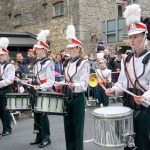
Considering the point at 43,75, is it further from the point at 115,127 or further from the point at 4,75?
the point at 115,127

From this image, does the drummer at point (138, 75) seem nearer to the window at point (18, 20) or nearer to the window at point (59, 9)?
the window at point (59, 9)

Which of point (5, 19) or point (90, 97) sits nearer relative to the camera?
point (90, 97)

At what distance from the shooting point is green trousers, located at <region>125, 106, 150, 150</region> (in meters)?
3.47

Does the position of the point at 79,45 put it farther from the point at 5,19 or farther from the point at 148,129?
the point at 5,19

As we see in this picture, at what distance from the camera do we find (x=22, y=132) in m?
7.15

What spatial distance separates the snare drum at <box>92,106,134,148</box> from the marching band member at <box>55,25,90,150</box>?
1258mm

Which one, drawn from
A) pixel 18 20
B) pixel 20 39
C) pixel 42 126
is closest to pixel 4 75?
pixel 42 126

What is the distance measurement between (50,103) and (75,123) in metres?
0.54

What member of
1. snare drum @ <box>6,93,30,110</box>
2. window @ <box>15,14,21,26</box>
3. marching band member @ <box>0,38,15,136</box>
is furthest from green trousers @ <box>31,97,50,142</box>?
window @ <box>15,14,21,26</box>

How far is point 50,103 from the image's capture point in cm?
493

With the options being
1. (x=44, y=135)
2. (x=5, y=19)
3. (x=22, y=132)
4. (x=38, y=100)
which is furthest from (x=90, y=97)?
(x=5, y=19)

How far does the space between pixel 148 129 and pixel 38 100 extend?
83.3 inches

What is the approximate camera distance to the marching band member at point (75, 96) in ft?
15.3

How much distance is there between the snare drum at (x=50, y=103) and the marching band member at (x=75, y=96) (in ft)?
0.36
